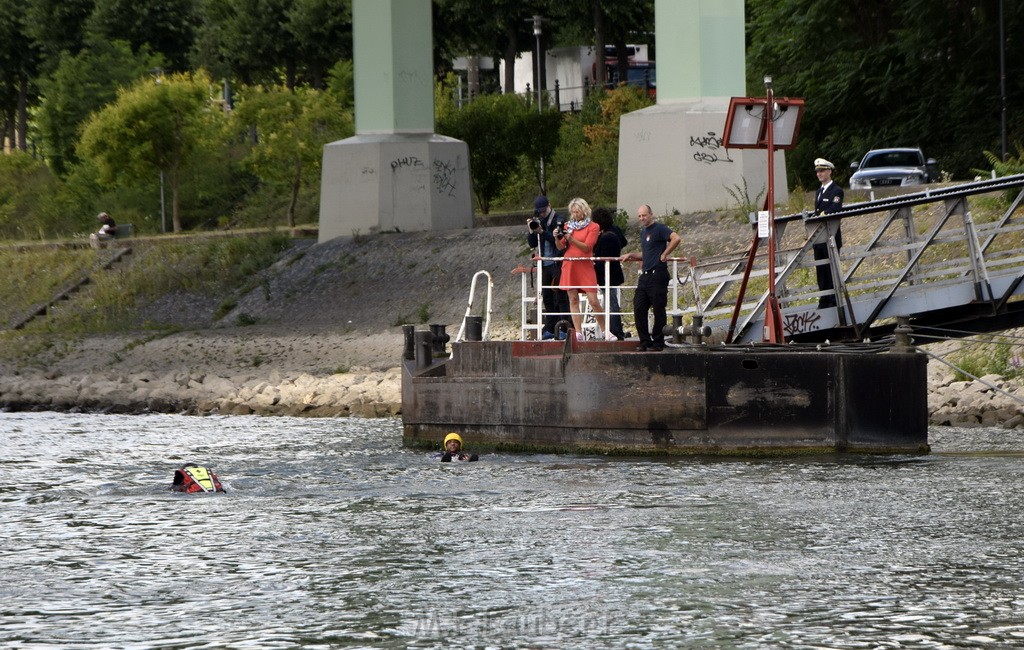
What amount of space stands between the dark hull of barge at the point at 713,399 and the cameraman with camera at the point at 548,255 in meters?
0.74

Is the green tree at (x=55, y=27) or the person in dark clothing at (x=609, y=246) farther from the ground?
the green tree at (x=55, y=27)

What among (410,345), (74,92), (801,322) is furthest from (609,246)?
(74,92)

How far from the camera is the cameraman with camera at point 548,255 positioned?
21766mm

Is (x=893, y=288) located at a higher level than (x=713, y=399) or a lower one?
higher

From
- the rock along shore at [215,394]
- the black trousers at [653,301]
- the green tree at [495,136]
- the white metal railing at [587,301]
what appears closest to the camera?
the black trousers at [653,301]

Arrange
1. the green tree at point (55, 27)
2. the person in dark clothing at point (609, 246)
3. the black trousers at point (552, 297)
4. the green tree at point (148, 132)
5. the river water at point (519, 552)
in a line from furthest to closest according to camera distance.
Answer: the green tree at point (55, 27)
the green tree at point (148, 132)
the black trousers at point (552, 297)
the person in dark clothing at point (609, 246)
the river water at point (519, 552)

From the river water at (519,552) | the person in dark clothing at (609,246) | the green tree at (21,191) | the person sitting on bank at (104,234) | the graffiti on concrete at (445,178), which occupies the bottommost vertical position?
the river water at (519,552)

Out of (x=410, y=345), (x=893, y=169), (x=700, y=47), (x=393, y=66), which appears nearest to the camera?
(x=410, y=345)

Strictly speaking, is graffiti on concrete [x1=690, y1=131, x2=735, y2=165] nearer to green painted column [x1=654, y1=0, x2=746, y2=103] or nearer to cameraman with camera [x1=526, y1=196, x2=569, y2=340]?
green painted column [x1=654, y1=0, x2=746, y2=103]

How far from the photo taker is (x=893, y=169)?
4200 centimetres

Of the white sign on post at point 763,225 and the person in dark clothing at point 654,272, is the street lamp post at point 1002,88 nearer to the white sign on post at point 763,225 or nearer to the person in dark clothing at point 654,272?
the person in dark clothing at point 654,272

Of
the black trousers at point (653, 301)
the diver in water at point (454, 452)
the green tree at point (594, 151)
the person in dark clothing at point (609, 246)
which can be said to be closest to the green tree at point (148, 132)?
the green tree at point (594, 151)

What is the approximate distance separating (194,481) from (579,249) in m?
5.49

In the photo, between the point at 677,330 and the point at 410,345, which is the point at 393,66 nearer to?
the point at 410,345
